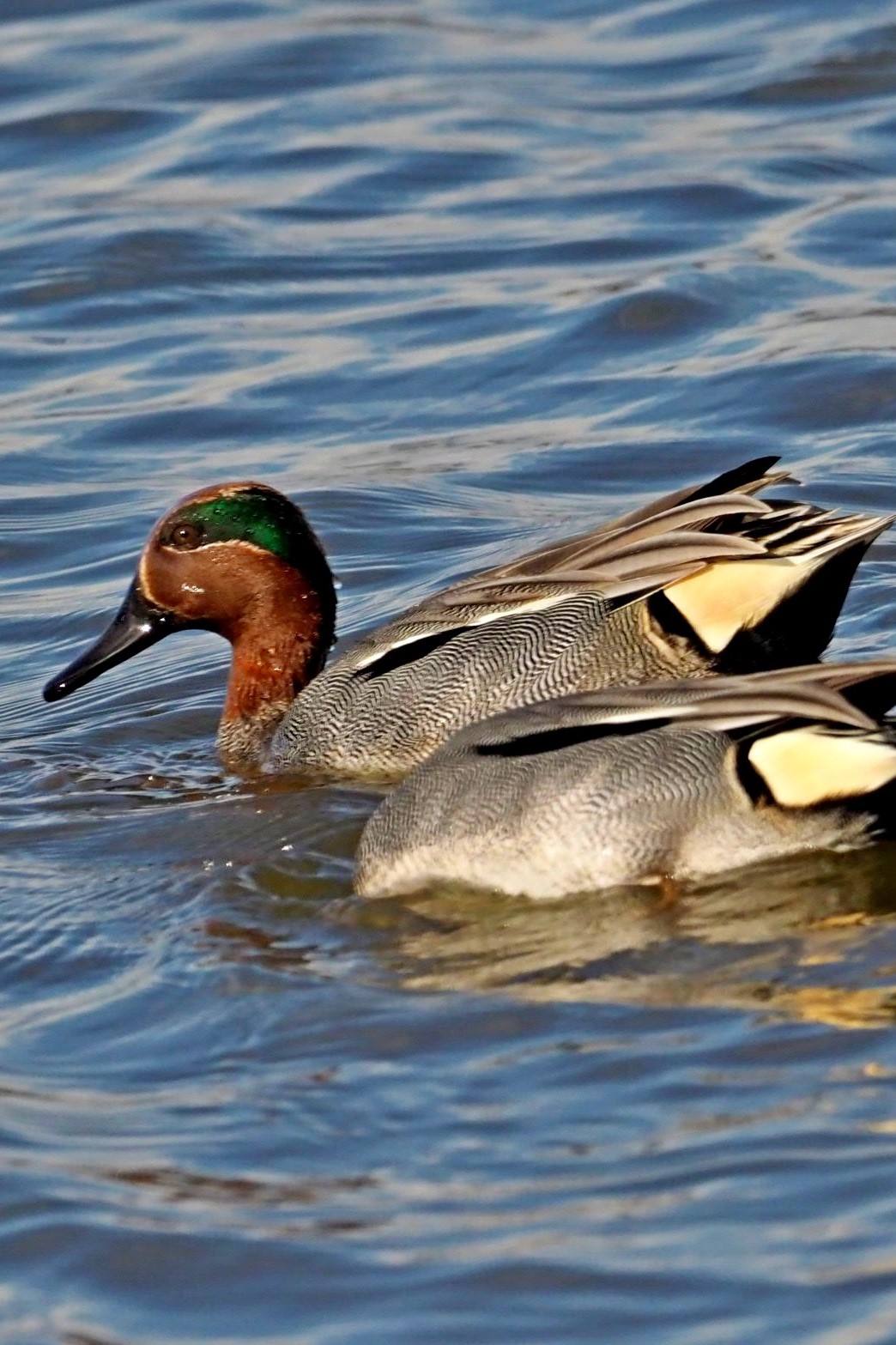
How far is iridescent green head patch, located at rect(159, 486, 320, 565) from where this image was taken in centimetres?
782

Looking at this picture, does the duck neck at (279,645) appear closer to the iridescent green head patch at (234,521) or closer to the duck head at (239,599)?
the duck head at (239,599)

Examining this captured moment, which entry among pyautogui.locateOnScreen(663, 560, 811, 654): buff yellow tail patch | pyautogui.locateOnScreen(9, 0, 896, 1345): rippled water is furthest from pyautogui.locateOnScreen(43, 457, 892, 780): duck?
pyautogui.locateOnScreen(9, 0, 896, 1345): rippled water

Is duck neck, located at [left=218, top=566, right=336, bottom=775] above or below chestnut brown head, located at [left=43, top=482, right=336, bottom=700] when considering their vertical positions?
below

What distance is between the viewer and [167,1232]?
Answer: 171 inches

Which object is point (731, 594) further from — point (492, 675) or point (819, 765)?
point (819, 765)

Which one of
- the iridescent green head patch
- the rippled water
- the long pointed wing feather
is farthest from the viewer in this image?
the iridescent green head patch

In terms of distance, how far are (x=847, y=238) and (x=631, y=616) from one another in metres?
6.32

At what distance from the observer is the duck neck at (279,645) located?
7895 millimetres

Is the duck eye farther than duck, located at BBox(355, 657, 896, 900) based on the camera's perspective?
Yes

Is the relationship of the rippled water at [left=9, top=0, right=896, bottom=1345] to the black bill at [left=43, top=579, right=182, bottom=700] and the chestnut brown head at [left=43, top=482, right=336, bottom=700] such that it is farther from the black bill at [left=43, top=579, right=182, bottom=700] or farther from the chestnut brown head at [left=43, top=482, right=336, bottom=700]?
the chestnut brown head at [left=43, top=482, right=336, bottom=700]

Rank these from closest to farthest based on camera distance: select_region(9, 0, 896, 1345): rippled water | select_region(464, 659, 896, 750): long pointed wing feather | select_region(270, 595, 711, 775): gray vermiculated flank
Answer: select_region(9, 0, 896, 1345): rippled water
select_region(464, 659, 896, 750): long pointed wing feather
select_region(270, 595, 711, 775): gray vermiculated flank

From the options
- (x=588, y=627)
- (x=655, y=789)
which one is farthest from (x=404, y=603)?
(x=655, y=789)

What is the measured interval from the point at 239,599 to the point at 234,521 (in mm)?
290

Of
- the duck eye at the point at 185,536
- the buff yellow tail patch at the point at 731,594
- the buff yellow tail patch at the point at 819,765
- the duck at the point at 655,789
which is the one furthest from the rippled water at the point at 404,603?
the buff yellow tail patch at the point at 731,594
